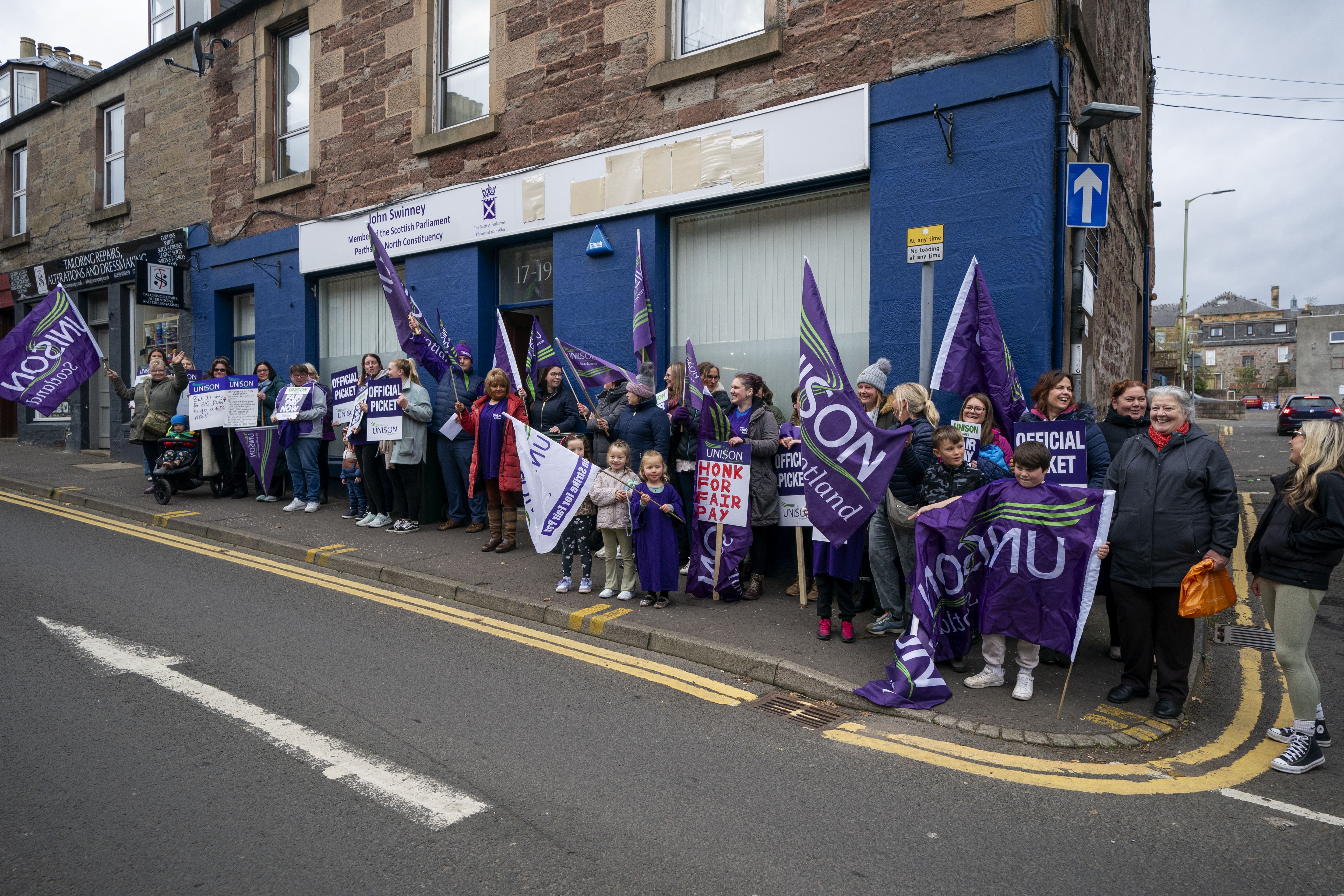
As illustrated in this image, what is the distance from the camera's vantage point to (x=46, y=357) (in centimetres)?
1155

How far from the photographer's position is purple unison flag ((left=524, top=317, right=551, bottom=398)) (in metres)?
9.76

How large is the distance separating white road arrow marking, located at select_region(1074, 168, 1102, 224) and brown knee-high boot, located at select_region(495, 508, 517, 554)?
6.05 m

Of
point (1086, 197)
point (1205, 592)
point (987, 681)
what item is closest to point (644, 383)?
point (1086, 197)

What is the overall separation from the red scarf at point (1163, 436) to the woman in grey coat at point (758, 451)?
9.42 ft

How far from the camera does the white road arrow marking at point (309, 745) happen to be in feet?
11.9

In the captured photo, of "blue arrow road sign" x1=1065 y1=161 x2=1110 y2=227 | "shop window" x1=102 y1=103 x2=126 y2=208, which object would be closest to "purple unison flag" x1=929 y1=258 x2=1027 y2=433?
"blue arrow road sign" x1=1065 y1=161 x2=1110 y2=227

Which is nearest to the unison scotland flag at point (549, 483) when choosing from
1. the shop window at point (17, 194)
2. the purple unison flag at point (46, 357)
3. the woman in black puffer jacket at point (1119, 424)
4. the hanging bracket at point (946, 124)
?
the woman in black puffer jacket at point (1119, 424)

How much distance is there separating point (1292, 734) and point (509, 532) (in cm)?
672

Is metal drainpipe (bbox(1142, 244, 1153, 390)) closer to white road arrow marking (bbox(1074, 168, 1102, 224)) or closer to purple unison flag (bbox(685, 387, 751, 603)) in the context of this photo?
white road arrow marking (bbox(1074, 168, 1102, 224))

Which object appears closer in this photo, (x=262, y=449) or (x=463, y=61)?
(x=463, y=61)

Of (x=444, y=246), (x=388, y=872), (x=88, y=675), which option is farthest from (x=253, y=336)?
(x=388, y=872)

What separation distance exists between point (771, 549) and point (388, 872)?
5.47 m

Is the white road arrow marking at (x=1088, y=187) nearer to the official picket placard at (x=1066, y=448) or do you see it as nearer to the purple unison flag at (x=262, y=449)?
the official picket placard at (x=1066, y=448)

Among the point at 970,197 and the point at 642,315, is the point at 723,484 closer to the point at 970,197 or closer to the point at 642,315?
the point at 642,315
